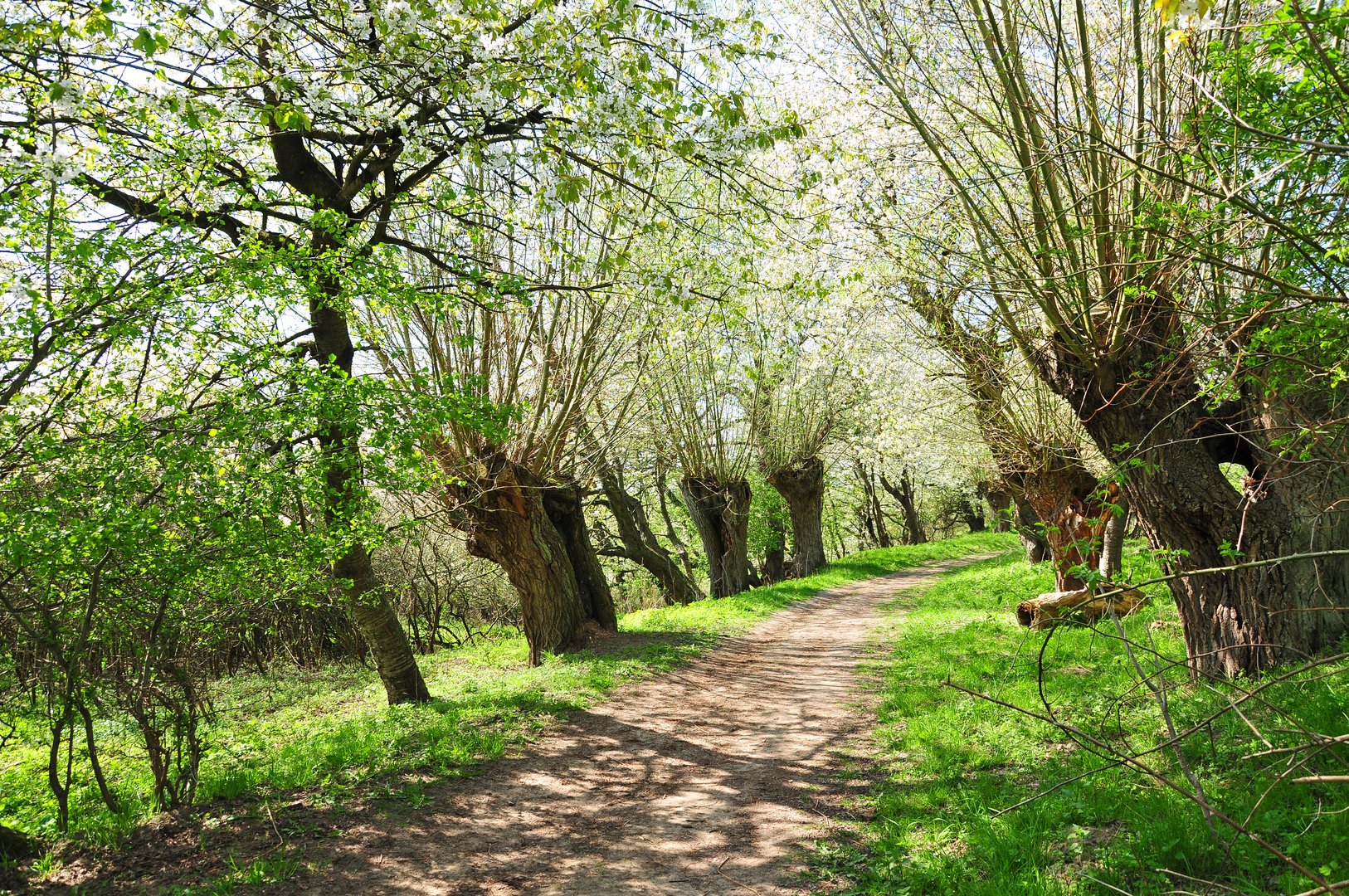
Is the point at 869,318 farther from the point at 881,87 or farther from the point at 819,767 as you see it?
the point at 819,767

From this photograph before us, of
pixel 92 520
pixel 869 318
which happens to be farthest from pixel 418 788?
pixel 869 318

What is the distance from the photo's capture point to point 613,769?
689 centimetres

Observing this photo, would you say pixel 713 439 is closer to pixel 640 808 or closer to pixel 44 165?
pixel 640 808

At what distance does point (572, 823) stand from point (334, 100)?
17.9 feet

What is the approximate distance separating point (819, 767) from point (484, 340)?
277 inches

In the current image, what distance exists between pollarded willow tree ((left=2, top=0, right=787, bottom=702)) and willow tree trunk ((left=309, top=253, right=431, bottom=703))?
1.5 inches

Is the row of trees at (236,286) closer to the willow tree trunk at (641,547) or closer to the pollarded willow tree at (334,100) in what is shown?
the pollarded willow tree at (334,100)

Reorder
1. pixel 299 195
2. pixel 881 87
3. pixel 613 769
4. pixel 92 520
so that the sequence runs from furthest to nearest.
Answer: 1. pixel 299 195
2. pixel 881 87
3. pixel 613 769
4. pixel 92 520

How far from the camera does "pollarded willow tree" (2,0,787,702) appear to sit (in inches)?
194

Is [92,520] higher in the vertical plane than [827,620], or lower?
higher

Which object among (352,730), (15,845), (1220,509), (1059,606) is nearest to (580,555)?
(352,730)

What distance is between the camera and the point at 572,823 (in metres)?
5.79

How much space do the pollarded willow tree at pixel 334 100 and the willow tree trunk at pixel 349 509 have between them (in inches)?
1.5

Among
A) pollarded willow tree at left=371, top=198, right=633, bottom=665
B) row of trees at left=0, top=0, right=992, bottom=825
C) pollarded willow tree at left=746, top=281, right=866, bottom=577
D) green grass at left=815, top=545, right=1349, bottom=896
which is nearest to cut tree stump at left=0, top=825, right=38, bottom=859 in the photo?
row of trees at left=0, top=0, right=992, bottom=825
